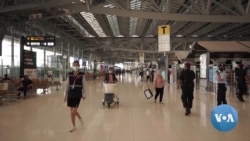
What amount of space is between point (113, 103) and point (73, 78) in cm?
633

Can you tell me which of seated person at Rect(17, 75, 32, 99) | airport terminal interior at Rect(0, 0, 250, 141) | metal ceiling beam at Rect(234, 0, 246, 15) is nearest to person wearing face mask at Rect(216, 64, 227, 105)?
airport terminal interior at Rect(0, 0, 250, 141)

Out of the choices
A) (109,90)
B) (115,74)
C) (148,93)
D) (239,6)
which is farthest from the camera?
(115,74)

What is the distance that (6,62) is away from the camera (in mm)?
24234

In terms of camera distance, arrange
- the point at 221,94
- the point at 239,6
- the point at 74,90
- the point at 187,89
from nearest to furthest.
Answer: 1. the point at 74,90
2. the point at 187,89
3. the point at 221,94
4. the point at 239,6

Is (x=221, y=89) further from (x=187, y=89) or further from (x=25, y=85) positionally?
(x=25, y=85)

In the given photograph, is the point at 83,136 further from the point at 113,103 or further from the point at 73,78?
the point at 113,103

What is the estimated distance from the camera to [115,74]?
21.9m

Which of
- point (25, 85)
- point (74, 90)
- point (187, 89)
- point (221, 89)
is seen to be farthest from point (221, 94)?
point (25, 85)

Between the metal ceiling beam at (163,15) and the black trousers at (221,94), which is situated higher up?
the metal ceiling beam at (163,15)

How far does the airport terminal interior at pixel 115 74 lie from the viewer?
29.4 ft

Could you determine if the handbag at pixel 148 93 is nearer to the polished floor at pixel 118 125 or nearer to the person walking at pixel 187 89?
the polished floor at pixel 118 125

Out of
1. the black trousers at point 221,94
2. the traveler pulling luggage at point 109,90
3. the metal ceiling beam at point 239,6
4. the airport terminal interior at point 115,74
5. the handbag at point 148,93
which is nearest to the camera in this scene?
the airport terminal interior at point 115,74

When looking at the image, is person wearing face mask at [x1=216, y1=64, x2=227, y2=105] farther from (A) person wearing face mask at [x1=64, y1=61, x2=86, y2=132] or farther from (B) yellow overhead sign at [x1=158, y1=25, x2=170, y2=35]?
(A) person wearing face mask at [x1=64, y1=61, x2=86, y2=132]

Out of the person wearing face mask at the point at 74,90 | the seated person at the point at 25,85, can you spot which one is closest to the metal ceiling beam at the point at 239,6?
the seated person at the point at 25,85
